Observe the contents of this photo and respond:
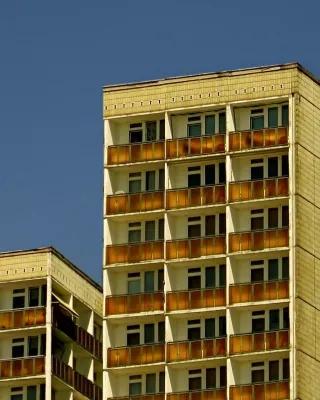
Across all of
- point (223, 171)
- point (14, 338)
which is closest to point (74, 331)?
point (14, 338)

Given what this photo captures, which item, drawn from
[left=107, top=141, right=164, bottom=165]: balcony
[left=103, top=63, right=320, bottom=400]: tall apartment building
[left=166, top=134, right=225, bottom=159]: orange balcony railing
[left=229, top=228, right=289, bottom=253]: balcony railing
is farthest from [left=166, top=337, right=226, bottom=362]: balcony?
[left=107, top=141, right=164, bottom=165]: balcony

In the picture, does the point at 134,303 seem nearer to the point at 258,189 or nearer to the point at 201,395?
the point at 201,395

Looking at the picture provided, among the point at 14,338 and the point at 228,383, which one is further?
the point at 14,338

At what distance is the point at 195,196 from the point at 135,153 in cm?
548

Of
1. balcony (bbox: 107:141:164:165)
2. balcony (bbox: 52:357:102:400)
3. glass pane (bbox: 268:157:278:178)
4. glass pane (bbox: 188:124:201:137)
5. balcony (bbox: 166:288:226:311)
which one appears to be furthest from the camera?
balcony (bbox: 52:357:102:400)

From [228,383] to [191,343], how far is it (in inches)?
164

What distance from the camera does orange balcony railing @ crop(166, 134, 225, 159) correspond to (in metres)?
183

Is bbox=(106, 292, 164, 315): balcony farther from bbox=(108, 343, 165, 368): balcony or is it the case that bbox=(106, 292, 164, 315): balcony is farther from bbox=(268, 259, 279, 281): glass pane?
bbox=(268, 259, 279, 281): glass pane

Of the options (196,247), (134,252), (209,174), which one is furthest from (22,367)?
(209,174)

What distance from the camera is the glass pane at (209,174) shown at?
183 metres

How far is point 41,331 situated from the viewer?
188875 millimetres

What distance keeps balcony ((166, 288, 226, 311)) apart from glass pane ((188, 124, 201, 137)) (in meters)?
10.9

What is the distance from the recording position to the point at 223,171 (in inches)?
7200

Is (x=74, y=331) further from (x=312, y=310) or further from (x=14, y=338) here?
(x=312, y=310)
